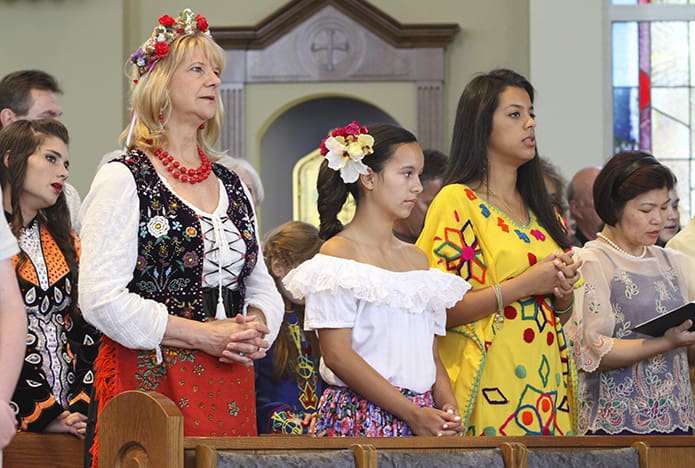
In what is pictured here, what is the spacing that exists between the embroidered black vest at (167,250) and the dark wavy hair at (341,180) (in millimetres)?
667

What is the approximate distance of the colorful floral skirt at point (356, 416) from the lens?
3.23m

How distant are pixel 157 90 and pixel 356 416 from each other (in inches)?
39.5

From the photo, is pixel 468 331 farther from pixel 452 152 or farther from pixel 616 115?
pixel 616 115

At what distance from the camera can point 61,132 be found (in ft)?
12.7

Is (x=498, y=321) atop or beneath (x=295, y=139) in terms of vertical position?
beneath

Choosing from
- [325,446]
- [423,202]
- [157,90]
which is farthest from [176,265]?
[423,202]

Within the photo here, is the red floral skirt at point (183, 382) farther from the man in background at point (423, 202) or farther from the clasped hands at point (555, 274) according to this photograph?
the man in background at point (423, 202)

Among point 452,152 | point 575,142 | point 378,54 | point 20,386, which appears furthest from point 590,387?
point 378,54

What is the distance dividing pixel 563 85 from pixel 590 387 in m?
5.60

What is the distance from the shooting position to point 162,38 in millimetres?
3188

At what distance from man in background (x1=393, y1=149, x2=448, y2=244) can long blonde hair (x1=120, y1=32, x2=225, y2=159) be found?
4.99 feet

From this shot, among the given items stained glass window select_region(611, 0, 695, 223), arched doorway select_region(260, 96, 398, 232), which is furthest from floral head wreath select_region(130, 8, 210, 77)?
stained glass window select_region(611, 0, 695, 223)

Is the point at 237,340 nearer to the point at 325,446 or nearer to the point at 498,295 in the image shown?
the point at 325,446

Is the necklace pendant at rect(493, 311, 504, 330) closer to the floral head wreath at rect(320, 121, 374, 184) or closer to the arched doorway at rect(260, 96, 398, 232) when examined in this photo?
the floral head wreath at rect(320, 121, 374, 184)
